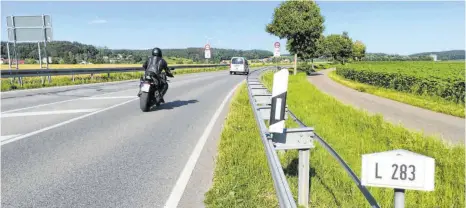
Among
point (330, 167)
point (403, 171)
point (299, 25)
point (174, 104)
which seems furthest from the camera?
point (299, 25)

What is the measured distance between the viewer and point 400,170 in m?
2.06

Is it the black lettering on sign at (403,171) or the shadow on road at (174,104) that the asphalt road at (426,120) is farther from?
the black lettering on sign at (403,171)

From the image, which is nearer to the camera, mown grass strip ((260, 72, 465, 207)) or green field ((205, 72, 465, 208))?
green field ((205, 72, 465, 208))

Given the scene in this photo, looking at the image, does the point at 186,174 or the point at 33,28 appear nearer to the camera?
the point at 186,174

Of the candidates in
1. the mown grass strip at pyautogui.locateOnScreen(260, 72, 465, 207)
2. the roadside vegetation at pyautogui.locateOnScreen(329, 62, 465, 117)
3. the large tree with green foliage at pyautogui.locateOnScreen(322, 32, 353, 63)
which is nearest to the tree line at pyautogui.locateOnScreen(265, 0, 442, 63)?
the roadside vegetation at pyautogui.locateOnScreen(329, 62, 465, 117)

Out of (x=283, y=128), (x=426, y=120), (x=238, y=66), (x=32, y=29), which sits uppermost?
(x=32, y=29)

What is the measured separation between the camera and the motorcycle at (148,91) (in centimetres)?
1079

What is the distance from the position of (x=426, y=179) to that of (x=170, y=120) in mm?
8198

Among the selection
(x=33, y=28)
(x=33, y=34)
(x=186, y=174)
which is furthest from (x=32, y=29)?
(x=186, y=174)

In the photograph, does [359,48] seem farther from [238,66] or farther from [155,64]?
[155,64]

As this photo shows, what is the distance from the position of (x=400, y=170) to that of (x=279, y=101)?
2.08m

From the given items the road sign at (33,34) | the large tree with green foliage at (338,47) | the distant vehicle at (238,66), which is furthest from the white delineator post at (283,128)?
the large tree with green foliage at (338,47)

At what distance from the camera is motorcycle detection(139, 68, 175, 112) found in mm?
10789

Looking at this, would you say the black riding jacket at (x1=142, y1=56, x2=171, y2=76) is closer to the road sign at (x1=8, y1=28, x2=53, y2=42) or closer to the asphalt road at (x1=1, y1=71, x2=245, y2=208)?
the asphalt road at (x1=1, y1=71, x2=245, y2=208)
